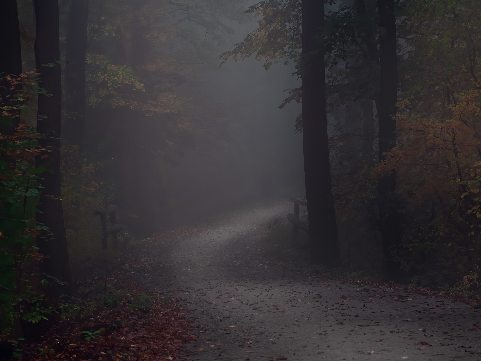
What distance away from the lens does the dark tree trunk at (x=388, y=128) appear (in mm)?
11242

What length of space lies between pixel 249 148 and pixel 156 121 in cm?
2681

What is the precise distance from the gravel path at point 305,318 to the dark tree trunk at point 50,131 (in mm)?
2717

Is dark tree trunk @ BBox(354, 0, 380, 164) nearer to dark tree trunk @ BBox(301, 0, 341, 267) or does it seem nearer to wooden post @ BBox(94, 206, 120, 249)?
dark tree trunk @ BBox(301, 0, 341, 267)

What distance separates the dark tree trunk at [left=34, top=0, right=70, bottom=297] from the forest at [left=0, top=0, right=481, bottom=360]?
3cm

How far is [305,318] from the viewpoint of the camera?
305 inches

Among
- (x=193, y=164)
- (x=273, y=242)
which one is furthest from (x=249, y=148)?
(x=273, y=242)

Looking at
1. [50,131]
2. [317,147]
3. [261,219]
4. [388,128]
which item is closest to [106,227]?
[50,131]

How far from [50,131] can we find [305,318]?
23.2ft

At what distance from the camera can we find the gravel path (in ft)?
18.7

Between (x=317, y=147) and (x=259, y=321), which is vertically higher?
(x=317, y=147)

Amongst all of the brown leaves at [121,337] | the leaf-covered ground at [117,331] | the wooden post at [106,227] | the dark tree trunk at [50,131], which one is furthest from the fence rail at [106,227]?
the brown leaves at [121,337]

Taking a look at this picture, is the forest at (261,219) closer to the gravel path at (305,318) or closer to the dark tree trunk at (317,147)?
the dark tree trunk at (317,147)

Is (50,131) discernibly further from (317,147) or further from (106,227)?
(317,147)

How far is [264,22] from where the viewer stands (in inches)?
591
